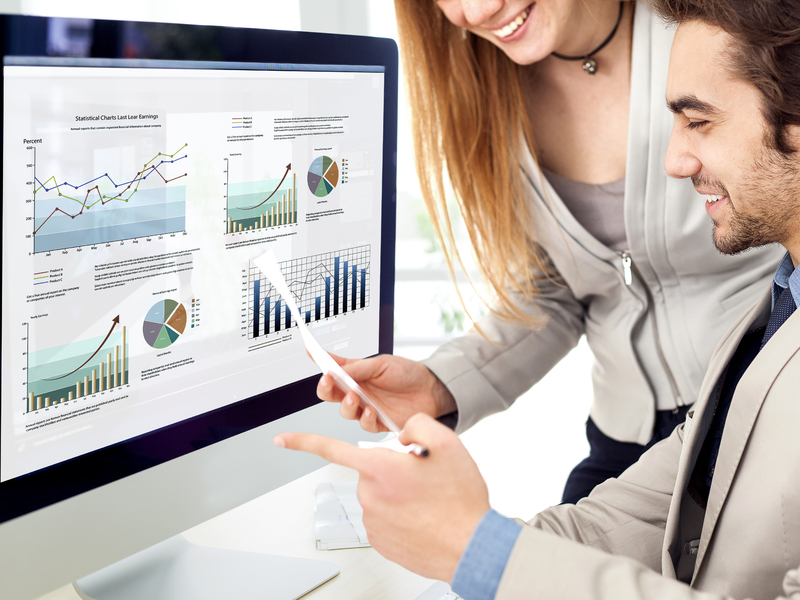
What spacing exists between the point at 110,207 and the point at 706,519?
69 cm

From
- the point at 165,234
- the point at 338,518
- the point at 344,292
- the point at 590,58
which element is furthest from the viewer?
the point at 590,58

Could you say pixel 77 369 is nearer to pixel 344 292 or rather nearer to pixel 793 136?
pixel 344 292

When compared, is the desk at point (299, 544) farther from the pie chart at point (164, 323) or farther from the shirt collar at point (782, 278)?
the shirt collar at point (782, 278)

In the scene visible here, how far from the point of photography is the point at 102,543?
0.75m

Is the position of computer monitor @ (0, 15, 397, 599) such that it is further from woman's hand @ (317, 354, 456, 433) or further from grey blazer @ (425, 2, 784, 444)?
grey blazer @ (425, 2, 784, 444)

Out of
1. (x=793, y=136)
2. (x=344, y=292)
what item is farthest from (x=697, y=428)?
(x=344, y=292)

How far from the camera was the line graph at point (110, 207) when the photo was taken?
25.6 inches

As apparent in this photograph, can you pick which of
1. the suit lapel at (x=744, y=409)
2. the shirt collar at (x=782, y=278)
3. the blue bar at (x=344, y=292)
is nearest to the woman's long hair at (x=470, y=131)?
the blue bar at (x=344, y=292)

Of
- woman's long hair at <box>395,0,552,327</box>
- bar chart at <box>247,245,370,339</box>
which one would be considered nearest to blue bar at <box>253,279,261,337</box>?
bar chart at <box>247,245,370,339</box>

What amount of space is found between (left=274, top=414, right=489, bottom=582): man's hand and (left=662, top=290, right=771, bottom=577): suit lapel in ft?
1.11

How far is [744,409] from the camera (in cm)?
76

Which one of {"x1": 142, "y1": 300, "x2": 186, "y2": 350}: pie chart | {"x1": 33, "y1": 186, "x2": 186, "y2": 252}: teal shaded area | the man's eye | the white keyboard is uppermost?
the man's eye

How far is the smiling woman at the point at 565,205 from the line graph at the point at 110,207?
1.71 feet

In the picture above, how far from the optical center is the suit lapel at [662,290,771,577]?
0.88m
